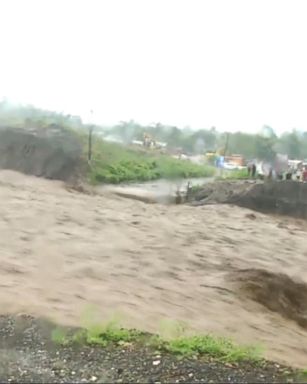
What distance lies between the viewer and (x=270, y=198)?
79.7 ft

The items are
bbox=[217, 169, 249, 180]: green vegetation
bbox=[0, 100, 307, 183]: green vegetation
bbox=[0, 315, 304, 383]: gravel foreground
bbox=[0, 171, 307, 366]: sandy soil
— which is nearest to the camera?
bbox=[0, 315, 304, 383]: gravel foreground

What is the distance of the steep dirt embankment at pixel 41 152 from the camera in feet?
86.2

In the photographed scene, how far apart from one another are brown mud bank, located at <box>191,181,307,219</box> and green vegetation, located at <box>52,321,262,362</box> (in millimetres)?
18927

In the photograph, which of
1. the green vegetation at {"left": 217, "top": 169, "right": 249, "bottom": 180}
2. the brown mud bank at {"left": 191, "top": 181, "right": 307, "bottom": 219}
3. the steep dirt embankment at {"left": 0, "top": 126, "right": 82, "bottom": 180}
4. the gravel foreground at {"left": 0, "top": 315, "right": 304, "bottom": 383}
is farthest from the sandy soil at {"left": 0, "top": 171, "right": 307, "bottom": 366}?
the steep dirt embankment at {"left": 0, "top": 126, "right": 82, "bottom": 180}

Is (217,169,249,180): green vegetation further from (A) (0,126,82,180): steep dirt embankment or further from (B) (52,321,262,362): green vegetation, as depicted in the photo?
(B) (52,321,262,362): green vegetation

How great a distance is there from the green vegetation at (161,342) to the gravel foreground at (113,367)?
4.2 inches

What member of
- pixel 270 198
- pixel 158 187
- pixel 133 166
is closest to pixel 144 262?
pixel 270 198

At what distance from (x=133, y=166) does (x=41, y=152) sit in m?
3.59

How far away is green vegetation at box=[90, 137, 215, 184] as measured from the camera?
85.0ft

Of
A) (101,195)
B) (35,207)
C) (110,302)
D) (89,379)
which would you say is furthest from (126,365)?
(101,195)

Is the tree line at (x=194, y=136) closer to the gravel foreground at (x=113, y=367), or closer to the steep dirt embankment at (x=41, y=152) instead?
the steep dirt embankment at (x=41, y=152)

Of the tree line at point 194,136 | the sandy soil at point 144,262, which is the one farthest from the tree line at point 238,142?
the sandy soil at point 144,262

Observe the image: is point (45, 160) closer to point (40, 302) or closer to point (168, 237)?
point (168, 237)

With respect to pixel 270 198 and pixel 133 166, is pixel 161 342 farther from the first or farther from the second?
pixel 133 166
